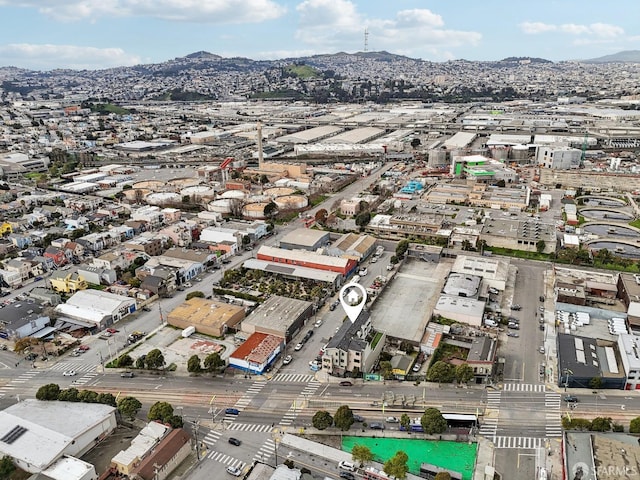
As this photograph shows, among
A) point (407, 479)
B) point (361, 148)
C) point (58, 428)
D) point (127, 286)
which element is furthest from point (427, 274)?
point (361, 148)

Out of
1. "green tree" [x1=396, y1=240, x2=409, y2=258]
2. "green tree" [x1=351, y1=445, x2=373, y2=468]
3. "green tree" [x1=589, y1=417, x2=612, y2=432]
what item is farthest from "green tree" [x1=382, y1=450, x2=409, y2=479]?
"green tree" [x1=396, y1=240, x2=409, y2=258]

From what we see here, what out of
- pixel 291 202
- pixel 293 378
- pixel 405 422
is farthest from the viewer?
pixel 291 202

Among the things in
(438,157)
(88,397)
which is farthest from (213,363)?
(438,157)

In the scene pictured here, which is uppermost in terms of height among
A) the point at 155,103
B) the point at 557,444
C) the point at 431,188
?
the point at 155,103

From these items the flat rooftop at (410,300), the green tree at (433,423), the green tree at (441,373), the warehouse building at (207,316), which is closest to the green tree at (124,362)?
the warehouse building at (207,316)

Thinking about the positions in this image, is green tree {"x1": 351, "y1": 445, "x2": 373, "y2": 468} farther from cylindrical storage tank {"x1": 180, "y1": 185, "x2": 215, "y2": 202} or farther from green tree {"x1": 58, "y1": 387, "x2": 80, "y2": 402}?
cylindrical storage tank {"x1": 180, "y1": 185, "x2": 215, "y2": 202}

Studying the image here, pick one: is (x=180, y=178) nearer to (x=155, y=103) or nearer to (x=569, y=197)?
(x=569, y=197)

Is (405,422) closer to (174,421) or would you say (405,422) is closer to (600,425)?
(600,425)
